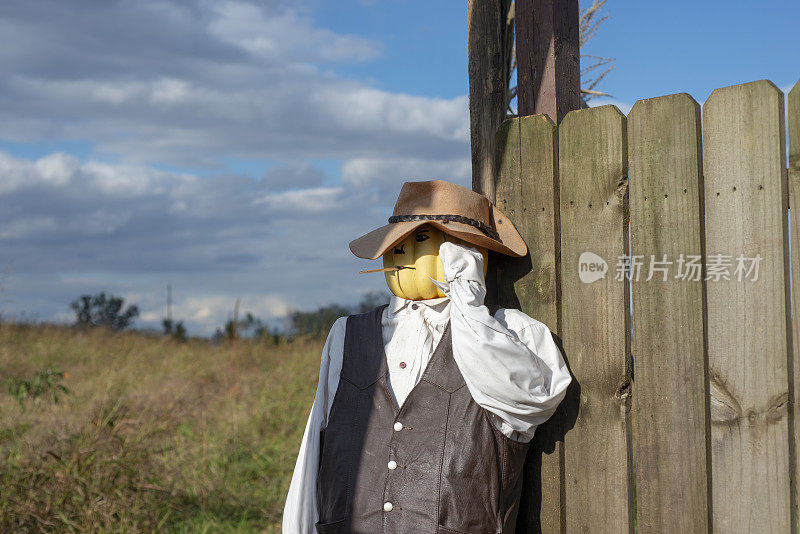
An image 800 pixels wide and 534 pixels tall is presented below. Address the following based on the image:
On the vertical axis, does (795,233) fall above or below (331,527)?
above

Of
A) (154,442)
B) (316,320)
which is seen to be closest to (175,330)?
(316,320)

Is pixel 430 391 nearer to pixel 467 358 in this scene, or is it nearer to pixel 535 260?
pixel 467 358

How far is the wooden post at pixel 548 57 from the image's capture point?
2609 mm

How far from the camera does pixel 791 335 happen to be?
79.0 inches

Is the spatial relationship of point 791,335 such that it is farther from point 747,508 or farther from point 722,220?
point 747,508

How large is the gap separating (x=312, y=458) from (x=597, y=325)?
1.16 metres

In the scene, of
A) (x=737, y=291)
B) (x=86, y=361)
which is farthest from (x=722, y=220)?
(x=86, y=361)

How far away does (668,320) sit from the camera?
215 cm

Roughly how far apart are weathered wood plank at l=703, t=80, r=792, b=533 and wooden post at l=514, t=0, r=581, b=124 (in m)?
0.66

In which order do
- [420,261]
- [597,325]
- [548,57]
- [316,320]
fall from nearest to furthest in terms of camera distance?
[597,325]
[420,261]
[548,57]
[316,320]

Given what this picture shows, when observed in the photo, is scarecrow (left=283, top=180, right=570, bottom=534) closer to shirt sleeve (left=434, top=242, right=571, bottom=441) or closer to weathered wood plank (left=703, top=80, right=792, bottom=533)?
shirt sleeve (left=434, top=242, right=571, bottom=441)

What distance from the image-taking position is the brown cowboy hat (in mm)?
2324

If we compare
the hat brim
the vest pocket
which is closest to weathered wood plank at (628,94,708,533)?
the hat brim

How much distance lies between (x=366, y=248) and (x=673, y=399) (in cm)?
118
